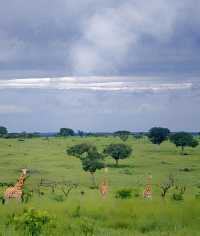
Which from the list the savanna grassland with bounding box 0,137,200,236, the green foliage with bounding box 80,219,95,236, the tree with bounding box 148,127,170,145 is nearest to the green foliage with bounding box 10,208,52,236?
the savanna grassland with bounding box 0,137,200,236

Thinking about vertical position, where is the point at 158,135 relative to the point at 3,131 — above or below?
below

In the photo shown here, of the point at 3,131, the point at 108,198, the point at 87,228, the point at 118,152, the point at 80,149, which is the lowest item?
the point at 108,198

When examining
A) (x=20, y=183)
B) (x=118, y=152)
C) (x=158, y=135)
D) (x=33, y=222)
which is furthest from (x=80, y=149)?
(x=33, y=222)

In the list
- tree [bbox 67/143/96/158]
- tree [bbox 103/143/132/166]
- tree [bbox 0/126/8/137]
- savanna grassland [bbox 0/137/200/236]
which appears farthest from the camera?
tree [bbox 0/126/8/137]

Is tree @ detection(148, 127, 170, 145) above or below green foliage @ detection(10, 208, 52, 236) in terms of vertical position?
above

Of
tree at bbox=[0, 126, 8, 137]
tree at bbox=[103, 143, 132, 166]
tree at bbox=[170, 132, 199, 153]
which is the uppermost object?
tree at bbox=[0, 126, 8, 137]

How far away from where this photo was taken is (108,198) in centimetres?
3294

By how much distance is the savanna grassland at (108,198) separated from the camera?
19.4m

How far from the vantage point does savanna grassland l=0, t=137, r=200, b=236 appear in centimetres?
1936

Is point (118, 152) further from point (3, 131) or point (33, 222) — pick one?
point (3, 131)

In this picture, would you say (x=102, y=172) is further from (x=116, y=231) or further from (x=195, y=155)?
(x=116, y=231)

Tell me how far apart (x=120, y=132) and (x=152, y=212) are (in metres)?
132

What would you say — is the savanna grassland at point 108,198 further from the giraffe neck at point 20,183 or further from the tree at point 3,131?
the tree at point 3,131

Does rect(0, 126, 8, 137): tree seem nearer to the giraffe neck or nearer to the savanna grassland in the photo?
the savanna grassland
